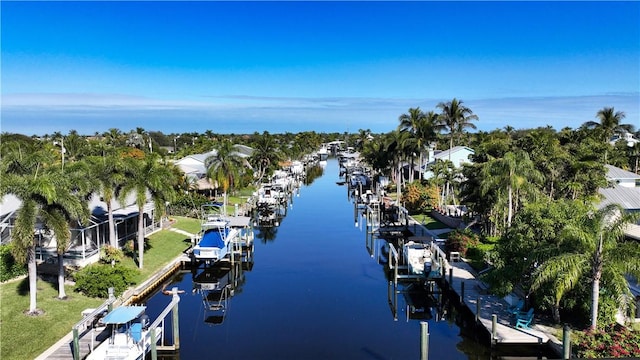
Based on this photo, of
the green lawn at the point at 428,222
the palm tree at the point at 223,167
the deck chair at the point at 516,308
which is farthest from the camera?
the palm tree at the point at 223,167

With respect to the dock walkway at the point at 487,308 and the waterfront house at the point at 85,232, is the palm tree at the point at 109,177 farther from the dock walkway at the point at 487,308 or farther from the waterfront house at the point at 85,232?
the dock walkway at the point at 487,308

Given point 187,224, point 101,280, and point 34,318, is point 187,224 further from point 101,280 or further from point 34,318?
point 34,318

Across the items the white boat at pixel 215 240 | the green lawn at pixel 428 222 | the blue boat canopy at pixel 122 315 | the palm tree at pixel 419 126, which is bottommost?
the green lawn at pixel 428 222

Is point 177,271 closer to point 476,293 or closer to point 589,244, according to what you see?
point 476,293

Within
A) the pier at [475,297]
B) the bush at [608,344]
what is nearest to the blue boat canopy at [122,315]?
the pier at [475,297]

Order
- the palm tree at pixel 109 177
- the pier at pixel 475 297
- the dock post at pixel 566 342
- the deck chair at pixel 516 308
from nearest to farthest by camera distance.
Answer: the dock post at pixel 566 342
the pier at pixel 475 297
the deck chair at pixel 516 308
the palm tree at pixel 109 177

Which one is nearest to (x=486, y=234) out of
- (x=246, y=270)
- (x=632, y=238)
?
(x=632, y=238)
